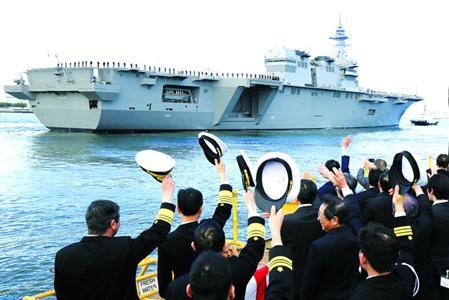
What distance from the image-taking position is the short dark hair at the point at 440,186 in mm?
3918

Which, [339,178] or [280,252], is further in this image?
[339,178]

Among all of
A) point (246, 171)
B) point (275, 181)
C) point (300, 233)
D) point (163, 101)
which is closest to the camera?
point (275, 181)

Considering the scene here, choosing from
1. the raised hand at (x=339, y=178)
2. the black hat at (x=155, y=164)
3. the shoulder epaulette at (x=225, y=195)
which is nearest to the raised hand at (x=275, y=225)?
the black hat at (x=155, y=164)

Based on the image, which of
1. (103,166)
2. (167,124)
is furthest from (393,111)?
(103,166)

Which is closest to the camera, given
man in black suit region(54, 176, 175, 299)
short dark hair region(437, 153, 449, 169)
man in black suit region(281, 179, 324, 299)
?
man in black suit region(54, 176, 175, 299)

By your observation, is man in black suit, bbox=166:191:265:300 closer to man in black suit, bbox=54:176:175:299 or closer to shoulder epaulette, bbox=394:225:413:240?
man in black suit, bbox=54:176:175:299

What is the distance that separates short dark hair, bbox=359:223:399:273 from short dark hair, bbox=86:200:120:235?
4.95 ft

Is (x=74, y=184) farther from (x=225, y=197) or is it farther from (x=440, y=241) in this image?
(x=440, y=241)

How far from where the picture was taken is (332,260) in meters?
3.08

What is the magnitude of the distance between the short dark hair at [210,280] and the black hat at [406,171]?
2.26 metres

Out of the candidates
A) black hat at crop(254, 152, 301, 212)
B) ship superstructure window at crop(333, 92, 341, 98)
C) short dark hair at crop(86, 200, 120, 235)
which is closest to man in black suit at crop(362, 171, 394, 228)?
black hat at crop(254, 152, 301, 212)

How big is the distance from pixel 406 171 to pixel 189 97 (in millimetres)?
41158

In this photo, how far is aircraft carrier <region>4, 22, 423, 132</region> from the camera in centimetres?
3896

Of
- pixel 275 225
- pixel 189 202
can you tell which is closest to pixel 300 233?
pixel 189 202
